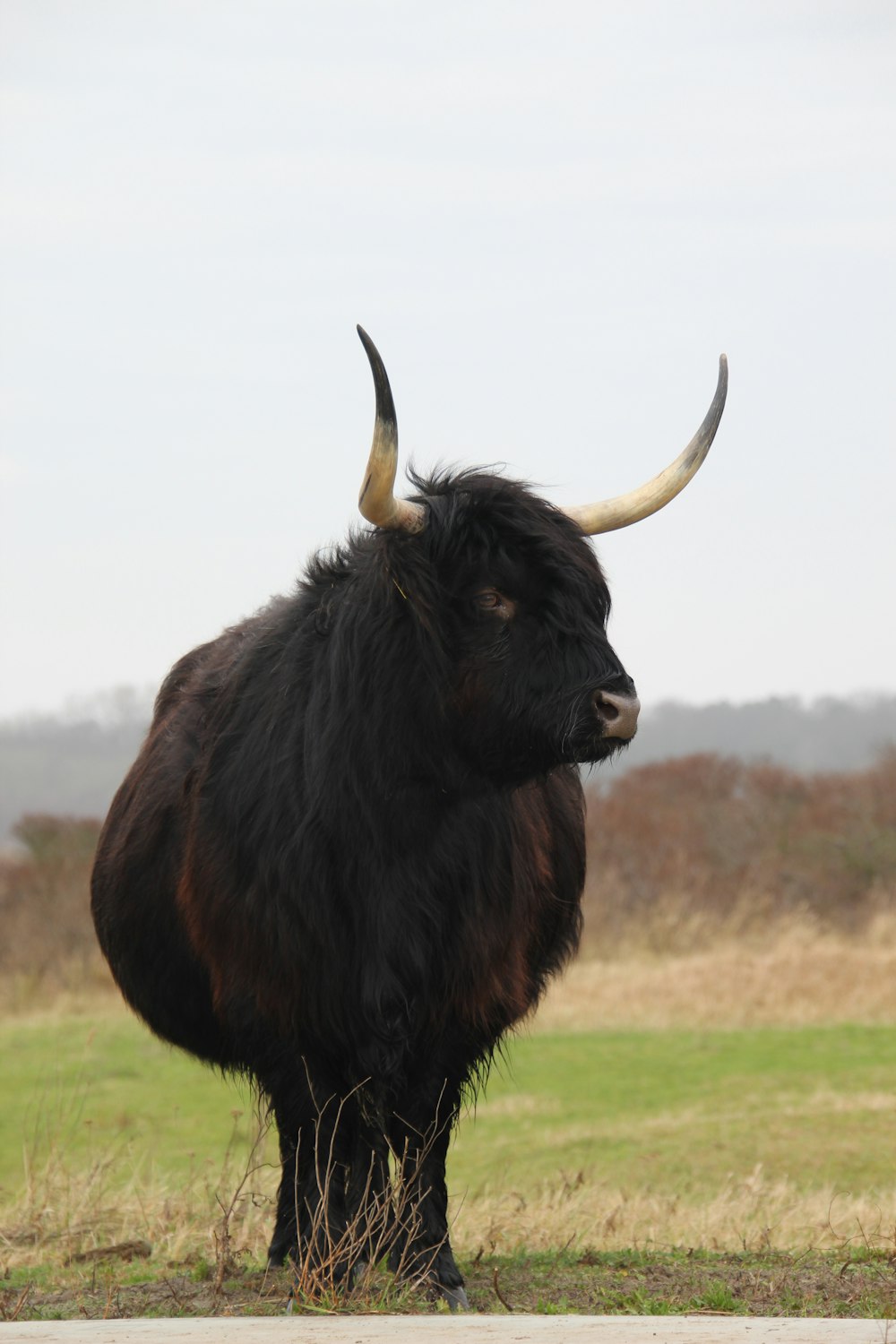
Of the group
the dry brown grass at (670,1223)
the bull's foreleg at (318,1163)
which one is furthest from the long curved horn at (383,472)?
the dry brown grass at (670,1223)

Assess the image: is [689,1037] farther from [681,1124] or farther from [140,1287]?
[140,1287]

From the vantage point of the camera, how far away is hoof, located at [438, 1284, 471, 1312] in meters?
5.43

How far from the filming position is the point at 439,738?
17.5 ft

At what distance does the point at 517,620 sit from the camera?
5.28m

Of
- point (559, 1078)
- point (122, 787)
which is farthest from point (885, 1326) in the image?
point (559, 1078)

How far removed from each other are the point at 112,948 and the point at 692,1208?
3.17 m

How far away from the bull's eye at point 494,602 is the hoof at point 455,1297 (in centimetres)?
217

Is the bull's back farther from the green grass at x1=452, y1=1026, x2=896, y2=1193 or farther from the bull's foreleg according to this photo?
the green grass at x1=452, y1=1026, x2=896, y2=1193

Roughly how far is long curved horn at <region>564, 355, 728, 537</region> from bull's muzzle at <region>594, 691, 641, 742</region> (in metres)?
0.93

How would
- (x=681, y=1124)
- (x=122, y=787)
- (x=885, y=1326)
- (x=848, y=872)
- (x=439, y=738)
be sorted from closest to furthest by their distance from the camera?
(x=885, y=1326), (x=439, y=738), (x=122, y=787), (x=681, y=1124), (x=848, y=872)

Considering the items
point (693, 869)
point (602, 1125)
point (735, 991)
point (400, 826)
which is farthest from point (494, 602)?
point (693, 869)

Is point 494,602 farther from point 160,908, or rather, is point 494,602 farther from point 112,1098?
point 112,1098

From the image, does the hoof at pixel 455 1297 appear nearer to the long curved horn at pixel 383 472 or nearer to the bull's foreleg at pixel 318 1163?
the bull's foreleg at pixel 318 1163

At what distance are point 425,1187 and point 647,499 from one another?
2.42 m
